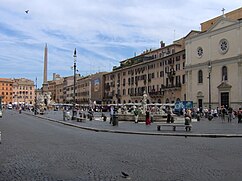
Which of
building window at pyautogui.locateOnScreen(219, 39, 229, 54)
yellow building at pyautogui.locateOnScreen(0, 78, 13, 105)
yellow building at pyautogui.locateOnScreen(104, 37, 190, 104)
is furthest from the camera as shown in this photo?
yellow building at pyautogui.locateOnScreen(0, 78, 13, 105)

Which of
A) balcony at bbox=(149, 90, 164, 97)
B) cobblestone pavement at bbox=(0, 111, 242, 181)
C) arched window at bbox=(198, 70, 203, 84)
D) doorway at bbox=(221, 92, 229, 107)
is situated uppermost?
arched window at bbox=(198, 70, 203, 84)

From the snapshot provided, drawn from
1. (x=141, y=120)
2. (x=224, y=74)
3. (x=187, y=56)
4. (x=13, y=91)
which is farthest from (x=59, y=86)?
(x=141, y=120)

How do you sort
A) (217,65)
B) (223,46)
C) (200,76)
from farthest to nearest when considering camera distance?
(200,76) → (217,65) → (223,46)

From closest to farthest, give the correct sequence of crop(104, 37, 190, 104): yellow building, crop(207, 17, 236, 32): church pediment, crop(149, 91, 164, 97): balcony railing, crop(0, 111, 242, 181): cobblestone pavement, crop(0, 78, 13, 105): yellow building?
crop(0, 111, 242, 181): cobblestone pavement
crop(207, 17, 236, 32): church pediment
crop(104, 37, 190, 104): yellow building
crop(149, 91, 164, 97): balcony railing
crop(0, 78, 13, 105): yellow building

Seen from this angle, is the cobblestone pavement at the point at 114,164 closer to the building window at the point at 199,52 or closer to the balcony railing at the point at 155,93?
the building window at the point at 199,52

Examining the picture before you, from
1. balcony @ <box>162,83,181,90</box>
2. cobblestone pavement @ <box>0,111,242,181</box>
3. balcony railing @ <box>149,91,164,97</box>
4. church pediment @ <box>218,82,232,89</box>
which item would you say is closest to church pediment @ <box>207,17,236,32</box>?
church pediment @ <box>218,82,232,89</box>

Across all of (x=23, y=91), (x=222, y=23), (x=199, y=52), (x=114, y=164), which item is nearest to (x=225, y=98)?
(x=199, y=52)

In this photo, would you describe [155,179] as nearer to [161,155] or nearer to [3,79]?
[161,155]

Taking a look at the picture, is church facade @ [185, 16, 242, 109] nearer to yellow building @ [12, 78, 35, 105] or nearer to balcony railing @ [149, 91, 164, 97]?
balcony railing @ [149, 91, 164, 97]

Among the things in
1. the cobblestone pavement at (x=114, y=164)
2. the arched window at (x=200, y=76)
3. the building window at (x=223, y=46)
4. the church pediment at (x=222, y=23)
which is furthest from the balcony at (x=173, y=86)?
the cobblestone pavement at (x=114, y=164)

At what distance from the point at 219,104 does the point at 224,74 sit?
542cm

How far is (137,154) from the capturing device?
473 inches

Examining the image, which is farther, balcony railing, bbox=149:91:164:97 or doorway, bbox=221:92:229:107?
balcony railing, bbox=149:91:164:97

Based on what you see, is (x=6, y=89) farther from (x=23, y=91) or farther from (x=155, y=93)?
(x=155, y=93)
